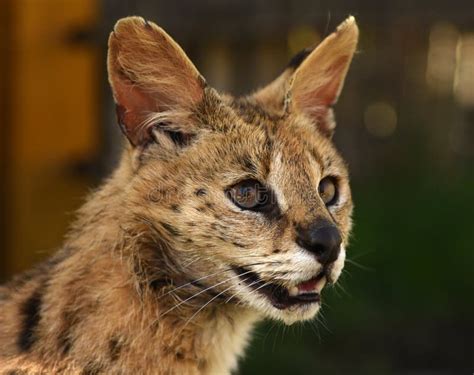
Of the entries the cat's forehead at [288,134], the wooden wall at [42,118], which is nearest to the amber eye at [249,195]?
the cat's forehead at [288,134]

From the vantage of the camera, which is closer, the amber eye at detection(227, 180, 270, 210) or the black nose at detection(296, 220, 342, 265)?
the black nose at detection(296, 220, 342, 265)

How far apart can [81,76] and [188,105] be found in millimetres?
4001

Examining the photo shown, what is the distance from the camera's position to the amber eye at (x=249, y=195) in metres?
4.13

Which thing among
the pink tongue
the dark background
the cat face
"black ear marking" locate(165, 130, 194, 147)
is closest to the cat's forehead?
the cat face

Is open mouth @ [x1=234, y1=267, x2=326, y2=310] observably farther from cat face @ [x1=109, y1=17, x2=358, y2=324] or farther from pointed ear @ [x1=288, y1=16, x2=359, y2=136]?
pointed ear @ [x1=288, y1=16, x2=359, y2=136]

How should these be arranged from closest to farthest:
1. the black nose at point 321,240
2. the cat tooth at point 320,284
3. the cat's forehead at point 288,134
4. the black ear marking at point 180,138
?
the black nose at point 321,240 < the cat tooth at point 320,284 < the cat's forehead at point 288,134 < the black ear marking at point 180,138

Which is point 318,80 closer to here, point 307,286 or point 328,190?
point 328,190

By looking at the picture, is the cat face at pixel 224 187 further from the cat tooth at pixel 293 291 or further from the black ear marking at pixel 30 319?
the black ear marking at pixel 30 319

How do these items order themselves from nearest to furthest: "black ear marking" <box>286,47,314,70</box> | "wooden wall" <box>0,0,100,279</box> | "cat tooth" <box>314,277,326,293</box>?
→ "cat tooth" <box>314,277,326,293</box> → "black ear marking" <box>286,47,314,70</box> → "wooden wall" <box>0,0,100,279</box>

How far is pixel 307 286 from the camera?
13.4 feet

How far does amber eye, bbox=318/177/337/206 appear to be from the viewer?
175 inches

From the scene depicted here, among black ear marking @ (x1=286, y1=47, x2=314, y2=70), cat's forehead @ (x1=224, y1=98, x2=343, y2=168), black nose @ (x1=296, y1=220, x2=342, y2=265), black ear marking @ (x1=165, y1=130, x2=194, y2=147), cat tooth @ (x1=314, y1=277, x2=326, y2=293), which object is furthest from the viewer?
black ear marking @ (x1=286, y1=47, x2=314, y2=70)

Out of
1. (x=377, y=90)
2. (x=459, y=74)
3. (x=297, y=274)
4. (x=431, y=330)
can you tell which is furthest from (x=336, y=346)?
(x=297, y=274)

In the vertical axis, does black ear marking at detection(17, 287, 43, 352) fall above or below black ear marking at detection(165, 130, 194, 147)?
below
